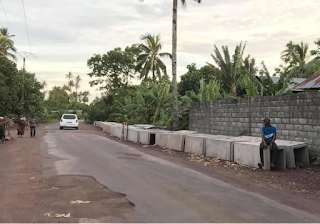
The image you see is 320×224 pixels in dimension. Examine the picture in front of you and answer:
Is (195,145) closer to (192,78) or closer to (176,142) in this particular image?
(176,142)

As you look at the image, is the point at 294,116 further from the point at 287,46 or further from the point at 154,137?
the point at 287,46

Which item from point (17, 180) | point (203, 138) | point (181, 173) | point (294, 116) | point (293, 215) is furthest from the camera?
point (203, 138)

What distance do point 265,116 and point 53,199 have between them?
870 cm

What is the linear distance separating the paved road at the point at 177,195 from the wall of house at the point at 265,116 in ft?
12.9

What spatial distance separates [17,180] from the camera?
743 cm

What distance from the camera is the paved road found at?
4879 millimetres

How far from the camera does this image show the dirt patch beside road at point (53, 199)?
4834mm

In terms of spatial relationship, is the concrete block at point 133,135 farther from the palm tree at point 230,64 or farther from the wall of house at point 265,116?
the palm tree at point 230,64

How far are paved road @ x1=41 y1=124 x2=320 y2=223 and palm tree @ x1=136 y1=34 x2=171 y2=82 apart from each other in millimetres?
31265

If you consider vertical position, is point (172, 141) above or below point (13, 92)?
below

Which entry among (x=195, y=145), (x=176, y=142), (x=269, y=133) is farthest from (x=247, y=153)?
(x=176, y=142)

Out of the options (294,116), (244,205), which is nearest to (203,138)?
(294,116)

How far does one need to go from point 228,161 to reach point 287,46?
36.2 metres

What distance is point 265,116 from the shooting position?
463 inches
